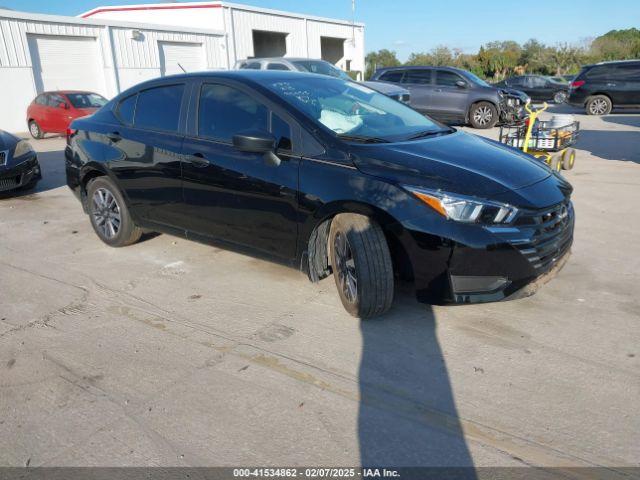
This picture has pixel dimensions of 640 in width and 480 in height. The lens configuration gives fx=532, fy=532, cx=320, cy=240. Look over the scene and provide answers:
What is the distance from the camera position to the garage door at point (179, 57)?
23.9 metres

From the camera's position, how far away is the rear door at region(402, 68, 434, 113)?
15.0 metres

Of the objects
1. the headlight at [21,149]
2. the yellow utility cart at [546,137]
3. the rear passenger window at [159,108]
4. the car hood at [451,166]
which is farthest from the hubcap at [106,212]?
the yellow utility cart at [546,137]

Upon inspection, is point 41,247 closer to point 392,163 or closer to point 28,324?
point 28,324

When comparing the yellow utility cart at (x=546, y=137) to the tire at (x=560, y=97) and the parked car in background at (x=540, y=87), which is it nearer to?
the parked car in background at (x=540, y=87)

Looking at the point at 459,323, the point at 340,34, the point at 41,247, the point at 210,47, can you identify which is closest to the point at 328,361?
the point at 459,323

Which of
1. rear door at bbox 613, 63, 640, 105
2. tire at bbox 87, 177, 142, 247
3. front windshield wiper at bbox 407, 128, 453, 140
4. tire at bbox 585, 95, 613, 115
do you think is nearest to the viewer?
front windshield wiper at bbox 407, 128, 453, 140

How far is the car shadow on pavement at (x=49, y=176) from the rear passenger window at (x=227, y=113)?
17.6ft

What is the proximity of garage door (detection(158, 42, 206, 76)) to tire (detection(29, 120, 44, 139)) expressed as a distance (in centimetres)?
811

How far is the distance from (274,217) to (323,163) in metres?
0.58

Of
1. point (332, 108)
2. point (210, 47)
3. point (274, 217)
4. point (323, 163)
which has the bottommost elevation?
point (274, 217)

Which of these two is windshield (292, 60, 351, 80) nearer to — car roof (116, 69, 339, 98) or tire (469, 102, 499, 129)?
tire (469, 102, 499, 129)

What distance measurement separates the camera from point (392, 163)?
346 cm

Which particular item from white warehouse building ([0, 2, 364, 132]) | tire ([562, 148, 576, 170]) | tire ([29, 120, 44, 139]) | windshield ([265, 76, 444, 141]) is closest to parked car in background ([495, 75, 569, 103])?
white warehouse building ([0, 2, 364, 132])

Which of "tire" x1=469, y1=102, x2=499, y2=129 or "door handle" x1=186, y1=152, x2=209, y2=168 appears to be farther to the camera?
"tire" x1=469, y1=102, x2=499, y2=129
